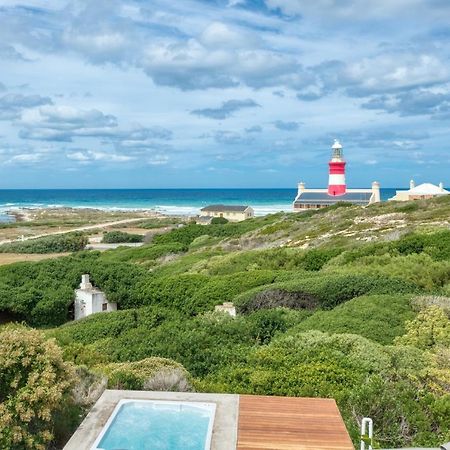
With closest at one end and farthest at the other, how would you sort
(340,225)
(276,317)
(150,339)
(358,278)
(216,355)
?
(216,355)
(150,339)
(276,317)
(358,278)
(340,225)

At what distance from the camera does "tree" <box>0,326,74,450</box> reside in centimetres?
582

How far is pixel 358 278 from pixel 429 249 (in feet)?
15.0

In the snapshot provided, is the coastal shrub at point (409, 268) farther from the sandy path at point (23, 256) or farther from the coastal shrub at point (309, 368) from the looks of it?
the sandy path at point (23, 256)

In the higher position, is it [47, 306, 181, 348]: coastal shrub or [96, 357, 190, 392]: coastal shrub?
[96, 357, 190, 392]: coastal shrub

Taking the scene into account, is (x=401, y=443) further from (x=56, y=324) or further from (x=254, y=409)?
(x=56, y=324)

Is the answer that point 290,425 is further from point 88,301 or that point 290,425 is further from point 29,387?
point 88,301

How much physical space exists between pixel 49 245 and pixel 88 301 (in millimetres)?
32907

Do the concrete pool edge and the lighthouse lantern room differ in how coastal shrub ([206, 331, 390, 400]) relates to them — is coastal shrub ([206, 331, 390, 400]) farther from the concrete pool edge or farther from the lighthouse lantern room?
the lighthouse lantern room

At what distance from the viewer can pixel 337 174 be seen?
2395 inches

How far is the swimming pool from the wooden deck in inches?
16.7

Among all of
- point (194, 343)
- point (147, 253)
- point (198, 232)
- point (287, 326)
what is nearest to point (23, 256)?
point (198, 232)

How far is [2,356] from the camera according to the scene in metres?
6.19

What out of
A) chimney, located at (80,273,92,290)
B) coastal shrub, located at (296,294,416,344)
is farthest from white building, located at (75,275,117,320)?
coastal shrub, located at (296,294,416,344)

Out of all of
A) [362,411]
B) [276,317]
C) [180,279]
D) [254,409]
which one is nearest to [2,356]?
[254,409]
